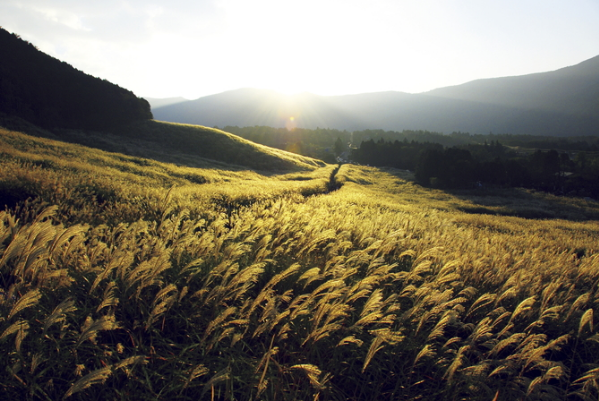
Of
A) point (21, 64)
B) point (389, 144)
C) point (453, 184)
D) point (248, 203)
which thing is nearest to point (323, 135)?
point (389, 144)

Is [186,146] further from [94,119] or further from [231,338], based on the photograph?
[231,338]

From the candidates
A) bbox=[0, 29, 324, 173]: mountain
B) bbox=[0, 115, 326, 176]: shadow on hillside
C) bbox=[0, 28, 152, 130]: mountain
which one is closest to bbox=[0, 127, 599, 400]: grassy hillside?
bbox=[0, 115, 326, 176]: shadow on hillside

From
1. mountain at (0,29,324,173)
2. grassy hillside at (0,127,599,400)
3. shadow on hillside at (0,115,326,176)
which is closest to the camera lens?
grassy hillside at (0,127,599,400)

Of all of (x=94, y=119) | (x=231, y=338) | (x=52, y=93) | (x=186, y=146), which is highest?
(x=52, y=93)

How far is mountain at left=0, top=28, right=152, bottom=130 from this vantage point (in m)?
28.9

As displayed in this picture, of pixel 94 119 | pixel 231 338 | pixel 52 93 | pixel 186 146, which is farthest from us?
pixel 186 146

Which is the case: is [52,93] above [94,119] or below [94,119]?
above

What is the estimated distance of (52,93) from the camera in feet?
107

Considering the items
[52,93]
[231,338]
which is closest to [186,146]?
[52,93]

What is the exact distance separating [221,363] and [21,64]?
4805 cm

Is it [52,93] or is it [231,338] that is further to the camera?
[52,93]

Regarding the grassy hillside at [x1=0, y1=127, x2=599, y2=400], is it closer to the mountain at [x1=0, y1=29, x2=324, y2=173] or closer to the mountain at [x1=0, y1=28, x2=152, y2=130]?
the mountain at [x1=0, y1=29, x2=324, y2=173]

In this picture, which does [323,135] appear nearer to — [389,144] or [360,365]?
[389,144]

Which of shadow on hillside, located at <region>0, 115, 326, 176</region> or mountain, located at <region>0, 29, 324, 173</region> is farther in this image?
shadow on hillside, located at <region>0, 115, 326, 176</region>
